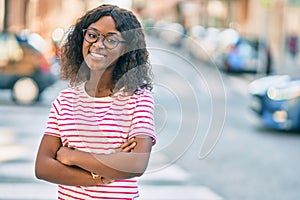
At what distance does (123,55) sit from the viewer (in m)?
2.70

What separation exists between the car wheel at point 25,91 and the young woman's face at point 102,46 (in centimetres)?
1342

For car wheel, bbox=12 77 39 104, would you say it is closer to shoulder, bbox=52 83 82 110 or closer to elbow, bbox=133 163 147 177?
shoulder, bbox=52 83 82 110

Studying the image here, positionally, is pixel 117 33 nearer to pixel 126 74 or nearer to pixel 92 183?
pixel 126 74

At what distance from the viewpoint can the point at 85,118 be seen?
2615 mm

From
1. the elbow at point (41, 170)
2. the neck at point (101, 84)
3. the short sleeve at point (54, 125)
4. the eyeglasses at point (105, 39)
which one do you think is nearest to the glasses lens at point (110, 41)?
the eyeglasses at point (105, 39)

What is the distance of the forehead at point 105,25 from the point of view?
8.64 ft

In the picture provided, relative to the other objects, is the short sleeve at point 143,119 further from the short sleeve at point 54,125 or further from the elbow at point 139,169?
the short sleeve at point 54,125

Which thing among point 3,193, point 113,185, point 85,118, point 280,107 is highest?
point 280,107

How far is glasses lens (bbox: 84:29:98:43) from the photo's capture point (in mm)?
2639

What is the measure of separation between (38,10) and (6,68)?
60.0 ft

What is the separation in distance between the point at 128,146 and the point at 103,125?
12 cm

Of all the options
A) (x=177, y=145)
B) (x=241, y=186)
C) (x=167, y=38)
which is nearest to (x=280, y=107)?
(x=241, y=186)

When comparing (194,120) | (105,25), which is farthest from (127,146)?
(194,120)

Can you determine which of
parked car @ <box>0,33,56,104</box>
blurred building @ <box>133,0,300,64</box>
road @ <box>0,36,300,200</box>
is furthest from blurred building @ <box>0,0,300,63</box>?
road @ <box>0,36,300,200</box>
